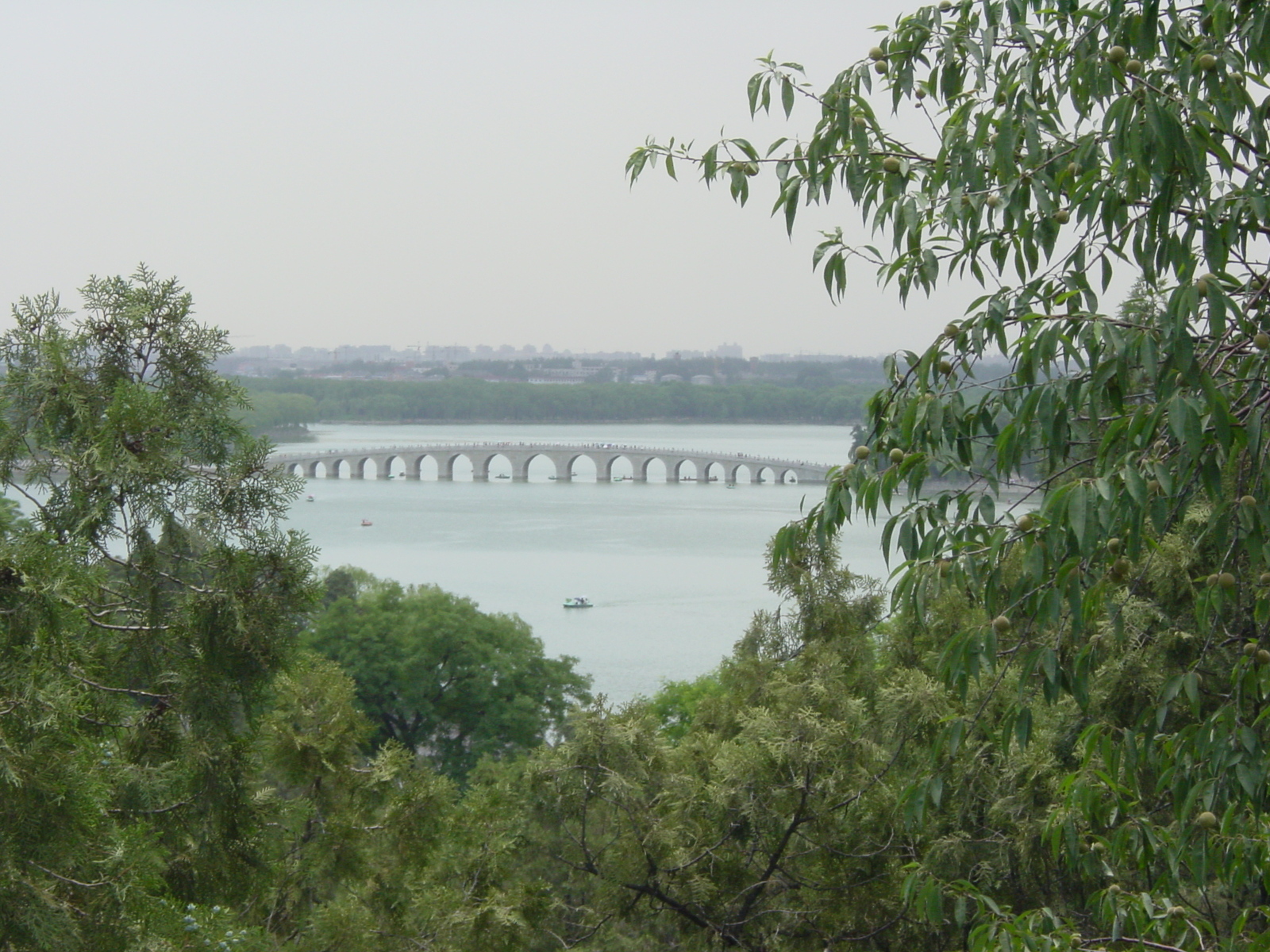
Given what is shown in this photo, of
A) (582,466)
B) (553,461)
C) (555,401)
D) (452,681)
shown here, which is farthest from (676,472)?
(452,681)

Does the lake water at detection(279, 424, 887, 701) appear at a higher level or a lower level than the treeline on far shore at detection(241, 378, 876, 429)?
lower

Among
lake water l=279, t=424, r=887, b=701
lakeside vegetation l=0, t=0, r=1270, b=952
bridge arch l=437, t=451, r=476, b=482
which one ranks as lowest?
lake water l=279, t=424, r=887, b=701

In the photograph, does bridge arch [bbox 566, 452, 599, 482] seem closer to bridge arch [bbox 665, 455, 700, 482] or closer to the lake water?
the lake water

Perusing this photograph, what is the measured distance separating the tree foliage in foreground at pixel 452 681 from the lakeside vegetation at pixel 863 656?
828 cm

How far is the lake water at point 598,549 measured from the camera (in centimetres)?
2342

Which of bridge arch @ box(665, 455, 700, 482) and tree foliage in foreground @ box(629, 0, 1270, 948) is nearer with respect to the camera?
tree foliage in foreground @ box(629, 0, 1270, 948)

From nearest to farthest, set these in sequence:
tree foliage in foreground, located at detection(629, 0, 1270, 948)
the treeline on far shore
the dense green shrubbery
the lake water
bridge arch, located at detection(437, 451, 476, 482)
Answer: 1. tree foliage in foreground, located at detection(629, 0, 1270, 948)
2. the lake water
3. bridge arch, located at detection(437, 451, 476, 482)
4. the treeline on far shore
5. the dense green shrubbery

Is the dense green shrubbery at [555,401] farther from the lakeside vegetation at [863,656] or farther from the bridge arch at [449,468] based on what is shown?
the lakeside vegetation at [863,656]

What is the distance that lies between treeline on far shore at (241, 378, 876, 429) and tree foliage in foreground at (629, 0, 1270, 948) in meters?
55.5

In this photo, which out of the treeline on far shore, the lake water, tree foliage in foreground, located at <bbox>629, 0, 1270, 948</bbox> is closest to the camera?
tree foliage in foreground, located at <bbox>629, 0, 1270, 948</bbox>

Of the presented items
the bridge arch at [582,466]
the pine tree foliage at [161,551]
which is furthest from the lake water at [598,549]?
the pine tree foliage at [161,551]

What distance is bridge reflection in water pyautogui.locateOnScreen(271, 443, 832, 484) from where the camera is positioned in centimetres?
4872

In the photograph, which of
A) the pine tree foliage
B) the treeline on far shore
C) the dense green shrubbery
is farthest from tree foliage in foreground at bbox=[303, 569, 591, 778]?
the dense green shrubbery

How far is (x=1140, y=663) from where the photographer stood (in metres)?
4.49
